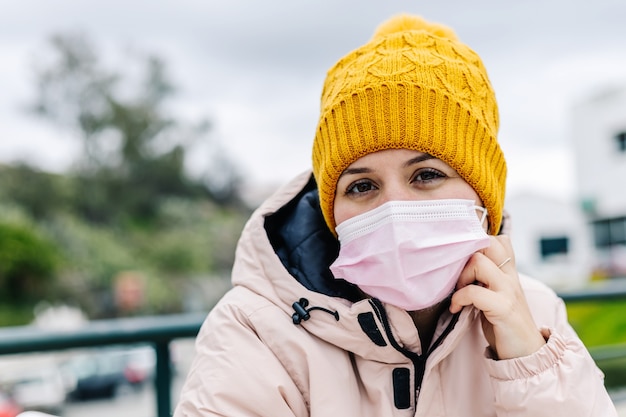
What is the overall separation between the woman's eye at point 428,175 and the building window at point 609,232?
27.7m

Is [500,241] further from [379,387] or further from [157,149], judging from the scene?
[157,149]

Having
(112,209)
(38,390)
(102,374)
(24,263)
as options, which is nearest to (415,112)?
(38,390)

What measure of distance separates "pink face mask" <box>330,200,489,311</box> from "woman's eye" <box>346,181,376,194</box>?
0.07 m

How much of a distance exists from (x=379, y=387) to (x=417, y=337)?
14cm

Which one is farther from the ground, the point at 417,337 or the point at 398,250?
the point at 398,250

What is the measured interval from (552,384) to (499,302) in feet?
0.64

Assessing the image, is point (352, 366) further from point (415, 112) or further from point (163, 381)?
point (163, 381)

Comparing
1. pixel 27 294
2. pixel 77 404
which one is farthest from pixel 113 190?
pixel 77 404

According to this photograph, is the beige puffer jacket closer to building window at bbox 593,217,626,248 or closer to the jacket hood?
the jacket hood

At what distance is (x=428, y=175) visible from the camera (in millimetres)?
1483

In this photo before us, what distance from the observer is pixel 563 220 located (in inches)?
1160

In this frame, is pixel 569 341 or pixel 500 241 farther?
pixel 500 241

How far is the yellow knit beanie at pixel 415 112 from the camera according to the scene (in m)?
1.45

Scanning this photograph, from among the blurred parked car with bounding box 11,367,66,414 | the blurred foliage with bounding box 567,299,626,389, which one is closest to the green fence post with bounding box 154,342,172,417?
the blurred foliage with bounding box 567,299,626,389
